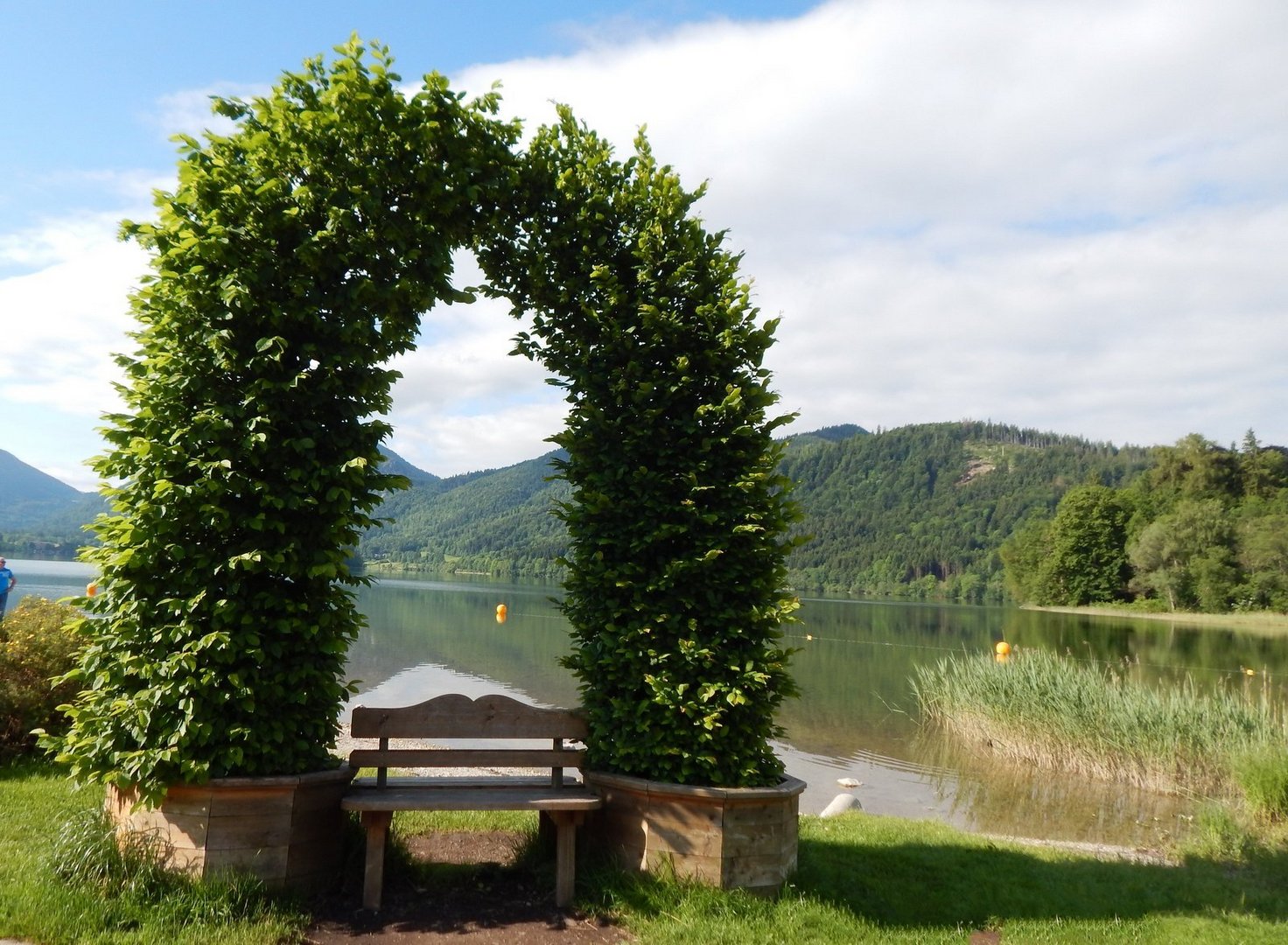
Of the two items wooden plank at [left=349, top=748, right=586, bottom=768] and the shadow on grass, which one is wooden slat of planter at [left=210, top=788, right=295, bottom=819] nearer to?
wooden plank at [left=349, top=748, right=586, bottom=768]

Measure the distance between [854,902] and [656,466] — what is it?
11.4 feet

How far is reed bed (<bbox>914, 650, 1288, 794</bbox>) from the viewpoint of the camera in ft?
43.2

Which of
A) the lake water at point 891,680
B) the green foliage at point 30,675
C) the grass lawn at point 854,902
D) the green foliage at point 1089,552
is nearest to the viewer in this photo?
the grass lawn at point 854,902

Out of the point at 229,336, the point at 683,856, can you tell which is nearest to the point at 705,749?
the point at 683,856

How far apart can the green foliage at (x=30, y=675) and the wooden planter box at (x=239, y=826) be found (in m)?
3.75

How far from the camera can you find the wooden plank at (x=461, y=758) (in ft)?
19.5

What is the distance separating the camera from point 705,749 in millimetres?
6062

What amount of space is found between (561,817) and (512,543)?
189982 millimetres

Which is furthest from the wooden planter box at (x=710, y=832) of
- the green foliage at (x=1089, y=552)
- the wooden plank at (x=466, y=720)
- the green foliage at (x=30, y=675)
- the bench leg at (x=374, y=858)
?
the green foliage at (x=1089, y=552)

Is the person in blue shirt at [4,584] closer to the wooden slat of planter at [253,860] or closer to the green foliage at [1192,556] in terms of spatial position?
the wooden slat of planter at [253,860]

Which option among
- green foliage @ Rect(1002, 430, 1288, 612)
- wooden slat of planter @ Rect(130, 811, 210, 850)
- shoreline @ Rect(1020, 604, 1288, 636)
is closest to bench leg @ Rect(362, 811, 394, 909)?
wooden slat of planter @ Rect(130, 811, 210, 850)

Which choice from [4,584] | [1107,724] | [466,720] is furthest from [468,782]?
[1107,724]

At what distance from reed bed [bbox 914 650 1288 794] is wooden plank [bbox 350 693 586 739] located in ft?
32.8

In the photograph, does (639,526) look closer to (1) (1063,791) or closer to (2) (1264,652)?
(1) (1063,791)
